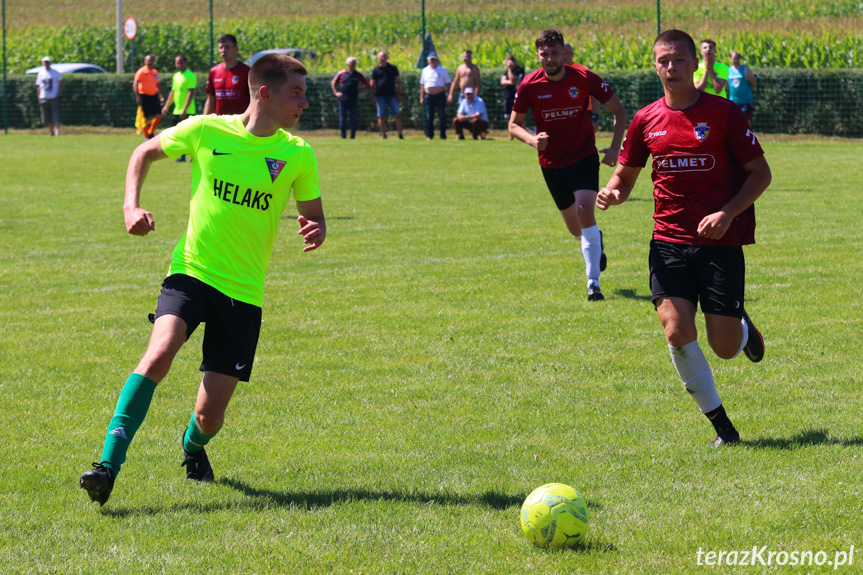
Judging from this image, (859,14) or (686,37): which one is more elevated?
(859,14)

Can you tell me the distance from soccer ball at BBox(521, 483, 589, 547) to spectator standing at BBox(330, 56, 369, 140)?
2428 centimetres

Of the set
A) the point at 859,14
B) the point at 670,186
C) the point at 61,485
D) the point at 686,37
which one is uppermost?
the point at 859,14

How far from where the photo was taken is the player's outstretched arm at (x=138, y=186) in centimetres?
459

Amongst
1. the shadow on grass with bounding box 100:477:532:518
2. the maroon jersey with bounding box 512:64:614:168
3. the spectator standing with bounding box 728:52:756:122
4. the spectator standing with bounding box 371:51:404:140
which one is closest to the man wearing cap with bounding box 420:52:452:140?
the spectator standing with bounding box 371:51:404:140

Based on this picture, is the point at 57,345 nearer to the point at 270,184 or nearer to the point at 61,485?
the point at 61,485

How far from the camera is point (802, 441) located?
540 cm

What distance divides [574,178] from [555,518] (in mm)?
5872

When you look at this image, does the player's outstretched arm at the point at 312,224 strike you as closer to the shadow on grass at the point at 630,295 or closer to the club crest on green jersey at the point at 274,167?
the club crest on green jersey at the point at 274,167

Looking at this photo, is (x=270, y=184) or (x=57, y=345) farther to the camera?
(x=57, y=345)

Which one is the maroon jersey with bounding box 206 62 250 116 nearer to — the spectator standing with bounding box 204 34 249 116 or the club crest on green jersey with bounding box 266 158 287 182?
the spectator standing with bounding box 204 34 249 116

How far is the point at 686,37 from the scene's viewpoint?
5.34 metres

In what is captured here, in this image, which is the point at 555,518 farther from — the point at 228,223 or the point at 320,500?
the point at 228,223

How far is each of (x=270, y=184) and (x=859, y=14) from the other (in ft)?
109

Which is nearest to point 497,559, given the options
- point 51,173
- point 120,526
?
point 120,526
